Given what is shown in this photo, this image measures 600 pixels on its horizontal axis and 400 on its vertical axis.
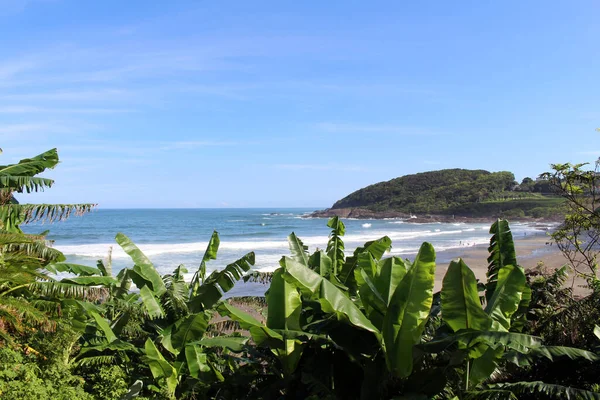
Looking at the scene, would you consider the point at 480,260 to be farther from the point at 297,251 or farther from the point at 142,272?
the point at 142,272

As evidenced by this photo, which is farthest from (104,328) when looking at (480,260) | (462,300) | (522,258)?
(522,258)

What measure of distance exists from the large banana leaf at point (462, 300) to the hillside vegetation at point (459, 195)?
6973 centimetres

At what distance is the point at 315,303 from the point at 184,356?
6.69 ft

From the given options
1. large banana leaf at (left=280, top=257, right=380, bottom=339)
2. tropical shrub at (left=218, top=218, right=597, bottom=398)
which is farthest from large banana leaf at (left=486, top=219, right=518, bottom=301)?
large banana leaf at (left=280, top=257, right=380, bottom=339)

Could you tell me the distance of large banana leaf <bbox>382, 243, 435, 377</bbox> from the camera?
189 inches

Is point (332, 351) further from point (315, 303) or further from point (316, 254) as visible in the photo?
point (316, 254)

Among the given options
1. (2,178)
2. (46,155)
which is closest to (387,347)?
(2,178)

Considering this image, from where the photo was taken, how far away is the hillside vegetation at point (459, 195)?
81500 millimetres

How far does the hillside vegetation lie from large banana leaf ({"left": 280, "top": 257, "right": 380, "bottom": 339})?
7018 cm

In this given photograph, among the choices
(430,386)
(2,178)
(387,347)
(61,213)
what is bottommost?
(430,386)

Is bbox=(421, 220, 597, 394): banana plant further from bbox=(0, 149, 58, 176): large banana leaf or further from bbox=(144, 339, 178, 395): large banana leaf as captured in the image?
bbox=(0, 149, 58, 176): large banana leaf

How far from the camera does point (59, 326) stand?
611cm

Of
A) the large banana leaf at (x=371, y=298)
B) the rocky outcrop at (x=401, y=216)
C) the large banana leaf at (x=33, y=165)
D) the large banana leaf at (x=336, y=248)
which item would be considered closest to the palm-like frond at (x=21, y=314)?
the large banana leaf at (x=33, y=165)

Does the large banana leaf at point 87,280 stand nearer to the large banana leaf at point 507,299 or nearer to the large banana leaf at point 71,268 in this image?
the large banana leaf at point 71,268
